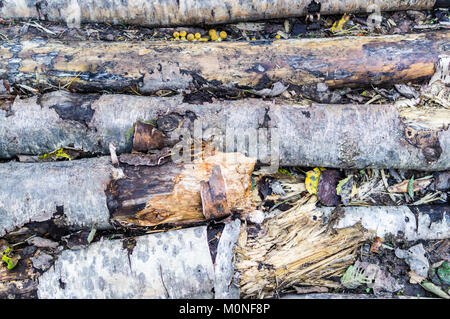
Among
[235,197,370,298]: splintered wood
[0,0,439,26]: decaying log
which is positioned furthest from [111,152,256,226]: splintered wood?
[0,0,439,26]: decaying log

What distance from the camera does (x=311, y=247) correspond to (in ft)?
10.1

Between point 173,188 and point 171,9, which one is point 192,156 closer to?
point 173,188

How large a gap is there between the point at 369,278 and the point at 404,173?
1129 mm

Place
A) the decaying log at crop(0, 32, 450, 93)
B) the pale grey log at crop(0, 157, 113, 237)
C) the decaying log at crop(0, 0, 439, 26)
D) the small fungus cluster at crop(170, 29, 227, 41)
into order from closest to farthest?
the pale grey log at crop(0, 157, 113, 237) < the decaying log at crop(0, 32, 450, 93) < the decaying log at crop(0, 0, 439, 26) < the small fungus cluster at crop(170, 29, 227, 41)

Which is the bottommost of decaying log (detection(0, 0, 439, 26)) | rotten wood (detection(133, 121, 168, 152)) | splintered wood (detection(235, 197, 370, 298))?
splintered wood (detection(235, 197, 370, 298))

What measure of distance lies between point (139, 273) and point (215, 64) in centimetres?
203

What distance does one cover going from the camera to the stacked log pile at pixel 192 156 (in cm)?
280

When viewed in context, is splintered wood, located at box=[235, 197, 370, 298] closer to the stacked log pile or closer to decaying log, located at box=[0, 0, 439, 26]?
the stacked log pile

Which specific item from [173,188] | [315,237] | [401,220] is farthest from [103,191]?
[401,220]

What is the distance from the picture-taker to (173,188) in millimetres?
2873

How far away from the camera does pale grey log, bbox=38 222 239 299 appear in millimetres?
2709

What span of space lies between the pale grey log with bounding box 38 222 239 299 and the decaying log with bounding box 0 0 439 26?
105 inches

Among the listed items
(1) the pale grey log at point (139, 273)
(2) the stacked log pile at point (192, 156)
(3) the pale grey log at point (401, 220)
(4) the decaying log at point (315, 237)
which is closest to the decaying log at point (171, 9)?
(2) the stacked log pile at point (192, 156)
